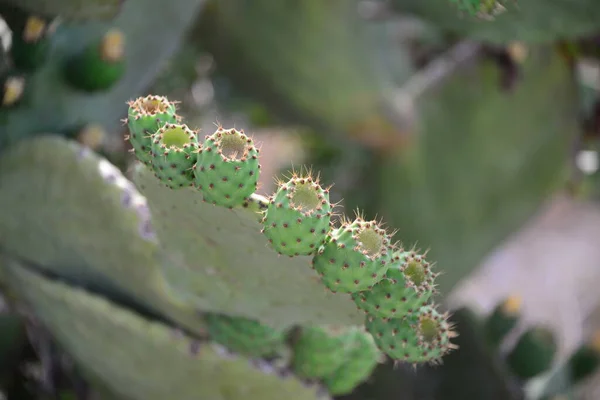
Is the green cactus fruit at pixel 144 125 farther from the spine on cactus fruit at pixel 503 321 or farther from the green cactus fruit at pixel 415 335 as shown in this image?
the spine on cactus fruit at pixel 503 321

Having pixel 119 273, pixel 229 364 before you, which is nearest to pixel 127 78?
pixel 119 273

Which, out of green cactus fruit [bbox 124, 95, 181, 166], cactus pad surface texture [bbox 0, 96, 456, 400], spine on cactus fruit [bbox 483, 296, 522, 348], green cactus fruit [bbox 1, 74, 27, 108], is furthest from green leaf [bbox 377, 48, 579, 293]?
green cactus fruit [bbox 124, 95, 181, 166]

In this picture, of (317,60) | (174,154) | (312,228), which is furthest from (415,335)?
(317,60)

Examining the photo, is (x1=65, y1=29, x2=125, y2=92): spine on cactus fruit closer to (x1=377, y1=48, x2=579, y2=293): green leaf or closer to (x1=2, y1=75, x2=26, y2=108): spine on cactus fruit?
(x1=2, y1=75, x2=26, y2=108): spine on cactus fruit

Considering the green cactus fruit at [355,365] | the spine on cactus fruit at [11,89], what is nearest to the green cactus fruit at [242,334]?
the green cactus fruit at [355,365]

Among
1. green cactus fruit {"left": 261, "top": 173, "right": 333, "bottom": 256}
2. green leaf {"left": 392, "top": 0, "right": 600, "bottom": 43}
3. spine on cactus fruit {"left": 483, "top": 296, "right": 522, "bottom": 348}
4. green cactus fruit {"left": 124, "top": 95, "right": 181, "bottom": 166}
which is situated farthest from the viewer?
spine on cactus fruit {"left": 483, "top": 296, "right": 522, "bottom": 348}

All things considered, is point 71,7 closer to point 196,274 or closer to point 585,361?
point 196,274
